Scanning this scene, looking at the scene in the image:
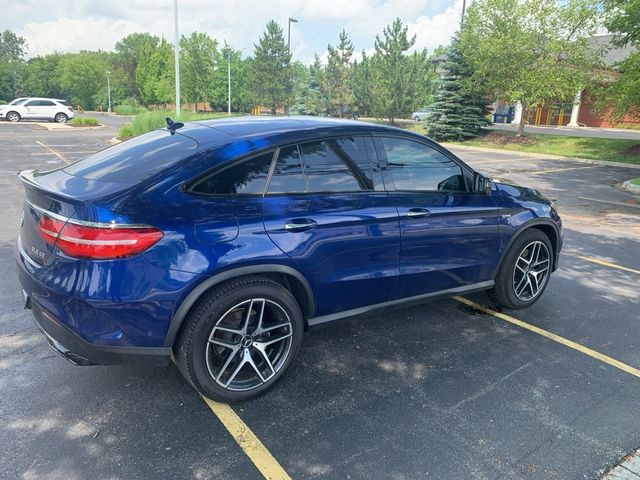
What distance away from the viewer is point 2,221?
702 centimetres

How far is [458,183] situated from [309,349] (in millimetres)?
1810

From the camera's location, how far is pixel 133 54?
8819 centimetres

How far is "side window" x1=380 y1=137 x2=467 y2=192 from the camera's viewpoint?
3.56 meters

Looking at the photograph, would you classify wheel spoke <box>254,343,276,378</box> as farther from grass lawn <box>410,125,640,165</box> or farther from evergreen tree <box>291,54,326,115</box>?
evergreen tree <box>291,54,326,115</box>

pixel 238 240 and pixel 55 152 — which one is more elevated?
pixel 238 240

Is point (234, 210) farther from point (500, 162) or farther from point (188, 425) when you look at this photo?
point (500, 162)

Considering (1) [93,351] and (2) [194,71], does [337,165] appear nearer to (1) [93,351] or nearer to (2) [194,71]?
(1) [93,351]

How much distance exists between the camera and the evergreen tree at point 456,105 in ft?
85.9

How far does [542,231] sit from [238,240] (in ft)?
10.3

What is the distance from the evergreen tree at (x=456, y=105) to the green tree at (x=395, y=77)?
7565 mm

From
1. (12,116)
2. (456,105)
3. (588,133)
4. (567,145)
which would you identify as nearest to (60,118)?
(12,116)

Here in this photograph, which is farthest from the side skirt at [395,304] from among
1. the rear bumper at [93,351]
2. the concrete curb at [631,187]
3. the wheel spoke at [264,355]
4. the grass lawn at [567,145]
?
the grass lawn at [567,145]

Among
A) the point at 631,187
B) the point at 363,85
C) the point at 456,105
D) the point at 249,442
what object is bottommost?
the point at 249,442

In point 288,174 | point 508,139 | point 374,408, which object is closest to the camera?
point 374,408
